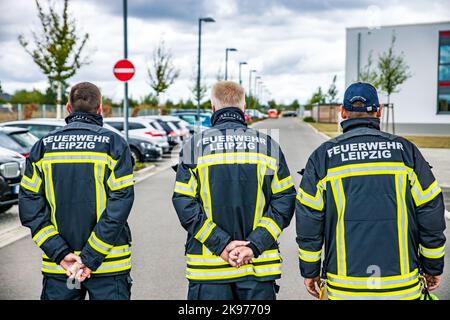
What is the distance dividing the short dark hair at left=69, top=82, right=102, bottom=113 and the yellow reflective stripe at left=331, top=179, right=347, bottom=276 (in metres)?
1.63

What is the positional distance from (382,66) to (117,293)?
3794 cm

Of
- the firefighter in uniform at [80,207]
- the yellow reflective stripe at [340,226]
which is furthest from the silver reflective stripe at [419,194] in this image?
the firefighter in uniform at [80,207]

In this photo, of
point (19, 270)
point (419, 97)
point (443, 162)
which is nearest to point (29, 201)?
→ point (19, 270)

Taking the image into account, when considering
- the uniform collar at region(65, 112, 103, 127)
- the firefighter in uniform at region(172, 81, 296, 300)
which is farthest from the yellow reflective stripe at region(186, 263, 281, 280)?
the uniform collar at region(65, 112, 103, 127)

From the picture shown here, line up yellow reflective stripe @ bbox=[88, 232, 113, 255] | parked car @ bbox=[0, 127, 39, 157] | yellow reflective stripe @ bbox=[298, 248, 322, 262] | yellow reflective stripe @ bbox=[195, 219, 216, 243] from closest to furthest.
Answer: yellow reflective stripe @ bbox=[298, 248, 322, 262] → yellow reflective stripe @ bbox=[195, 219, 216, 243] → yellow reflective stripe @ bbox=[88, 232, 113, 255] → parked car @ bbox=[0, 127, 39, 157]

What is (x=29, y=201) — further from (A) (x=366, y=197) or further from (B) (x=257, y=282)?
(A) (x=366, y=197)

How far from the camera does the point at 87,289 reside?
145 inches

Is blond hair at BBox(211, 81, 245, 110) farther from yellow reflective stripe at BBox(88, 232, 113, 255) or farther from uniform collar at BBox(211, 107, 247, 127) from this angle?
yellow reflective stripe at BBox(88, 232, 113, 255)

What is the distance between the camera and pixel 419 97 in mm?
55844

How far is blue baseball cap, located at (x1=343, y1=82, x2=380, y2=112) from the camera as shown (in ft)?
11.2

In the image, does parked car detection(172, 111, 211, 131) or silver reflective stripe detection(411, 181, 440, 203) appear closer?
silver reflective stripe detection(411, 181, 440, 203)

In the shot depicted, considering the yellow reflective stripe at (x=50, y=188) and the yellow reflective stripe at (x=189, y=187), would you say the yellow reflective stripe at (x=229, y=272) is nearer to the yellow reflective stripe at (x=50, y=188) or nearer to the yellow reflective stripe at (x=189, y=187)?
the yellow reflective stripe at (x=189, y=187)

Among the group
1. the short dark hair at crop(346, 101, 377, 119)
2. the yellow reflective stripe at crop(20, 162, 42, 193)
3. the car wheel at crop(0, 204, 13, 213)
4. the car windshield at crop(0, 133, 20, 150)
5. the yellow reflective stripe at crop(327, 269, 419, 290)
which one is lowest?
the car wheel at crop(0, 204, 13, 213)

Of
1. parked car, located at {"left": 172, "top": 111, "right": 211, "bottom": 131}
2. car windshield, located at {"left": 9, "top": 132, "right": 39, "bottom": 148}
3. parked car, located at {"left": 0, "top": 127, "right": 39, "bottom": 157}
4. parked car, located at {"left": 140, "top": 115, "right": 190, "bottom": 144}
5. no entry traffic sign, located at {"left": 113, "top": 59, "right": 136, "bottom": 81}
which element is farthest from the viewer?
parked car, located at {"left": 172, "top": 111, "right": 211, "bottom": 131}
